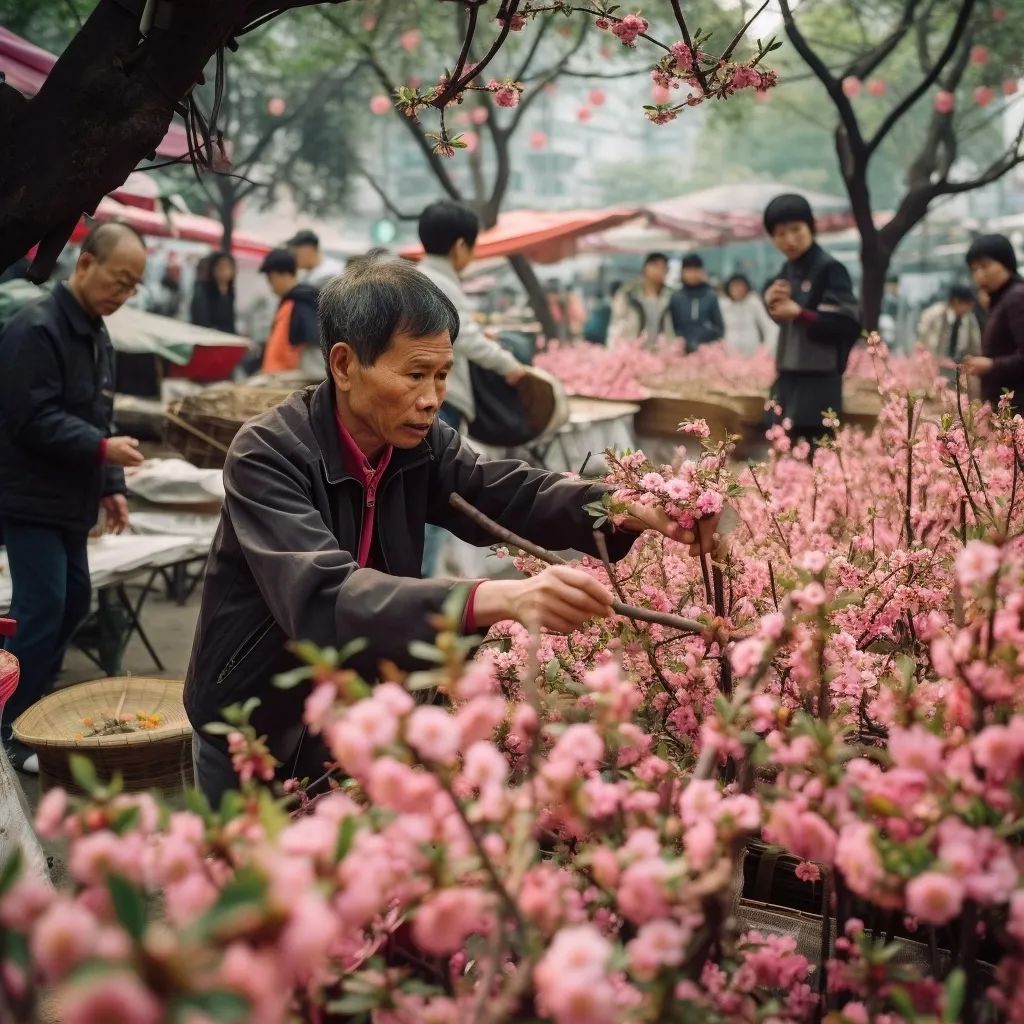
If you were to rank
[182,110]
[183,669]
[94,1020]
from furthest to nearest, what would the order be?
[183,669] → [182,110] → [94,1020]

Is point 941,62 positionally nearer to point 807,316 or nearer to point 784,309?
point 807,316

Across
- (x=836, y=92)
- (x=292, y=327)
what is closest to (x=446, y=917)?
(x=292, y=327)

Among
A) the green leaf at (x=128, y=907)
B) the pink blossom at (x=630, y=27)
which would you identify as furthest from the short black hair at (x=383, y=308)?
the green leaf at (x=128, y=907)

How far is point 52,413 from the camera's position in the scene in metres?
4.16

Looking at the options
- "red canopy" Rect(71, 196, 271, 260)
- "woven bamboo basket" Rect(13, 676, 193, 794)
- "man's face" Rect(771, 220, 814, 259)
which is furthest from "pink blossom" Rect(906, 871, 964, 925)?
"red canopy" Rect(71, 196, 271, 260)

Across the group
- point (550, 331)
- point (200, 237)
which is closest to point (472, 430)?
point (550, 331)

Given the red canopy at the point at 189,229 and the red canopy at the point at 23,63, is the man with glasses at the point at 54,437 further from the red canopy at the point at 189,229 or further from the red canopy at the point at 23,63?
Answer: the red canopy at the point at 189,229

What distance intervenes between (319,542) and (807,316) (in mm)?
4658

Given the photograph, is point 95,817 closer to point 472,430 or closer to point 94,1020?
point 94,1020

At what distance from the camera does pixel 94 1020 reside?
2.50ft

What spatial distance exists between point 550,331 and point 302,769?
12.5 meters

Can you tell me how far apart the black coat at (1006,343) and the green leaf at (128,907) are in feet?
17.1

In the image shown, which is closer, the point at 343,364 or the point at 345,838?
the point at 345,838

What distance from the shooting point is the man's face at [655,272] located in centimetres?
1231
